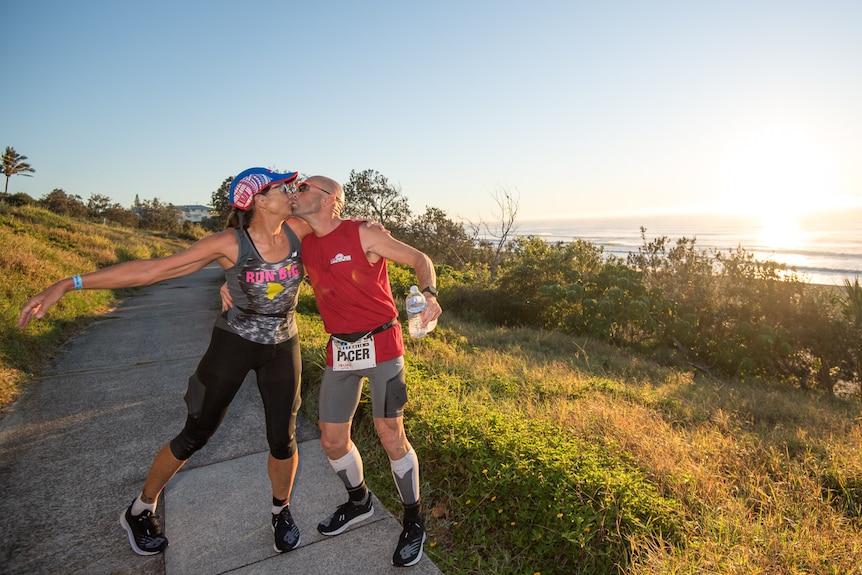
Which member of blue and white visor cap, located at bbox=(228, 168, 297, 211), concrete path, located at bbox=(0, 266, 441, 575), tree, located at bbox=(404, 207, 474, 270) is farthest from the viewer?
tree, located at bbox=(404, 207, 474, 270)

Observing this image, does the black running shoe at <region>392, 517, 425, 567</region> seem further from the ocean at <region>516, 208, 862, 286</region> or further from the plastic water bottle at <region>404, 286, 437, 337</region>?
the ocean at <region>516, 208, 862, 286</region>

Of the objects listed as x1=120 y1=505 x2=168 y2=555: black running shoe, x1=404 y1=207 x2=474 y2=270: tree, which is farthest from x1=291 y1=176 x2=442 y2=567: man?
x1=404 y1=207 x2=474 y2=270: tree

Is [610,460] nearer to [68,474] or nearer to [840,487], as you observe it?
[840,487]

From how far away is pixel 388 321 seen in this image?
9.43ft

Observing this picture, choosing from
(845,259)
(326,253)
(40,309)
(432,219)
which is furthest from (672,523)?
(845,259)

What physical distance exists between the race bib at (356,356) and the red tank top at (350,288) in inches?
1.6

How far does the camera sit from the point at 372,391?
2.77m

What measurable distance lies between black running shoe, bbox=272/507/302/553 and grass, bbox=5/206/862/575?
2.46 ft

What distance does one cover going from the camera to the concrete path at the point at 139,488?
2.85 m

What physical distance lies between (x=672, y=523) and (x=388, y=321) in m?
2.00

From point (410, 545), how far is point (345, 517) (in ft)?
1.73

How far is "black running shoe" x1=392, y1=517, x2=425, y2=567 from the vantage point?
109 inches

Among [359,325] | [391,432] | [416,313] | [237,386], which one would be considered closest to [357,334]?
[359,325]

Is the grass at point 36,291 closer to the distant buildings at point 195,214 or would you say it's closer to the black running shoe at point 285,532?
the black running shoe at point 285,532
